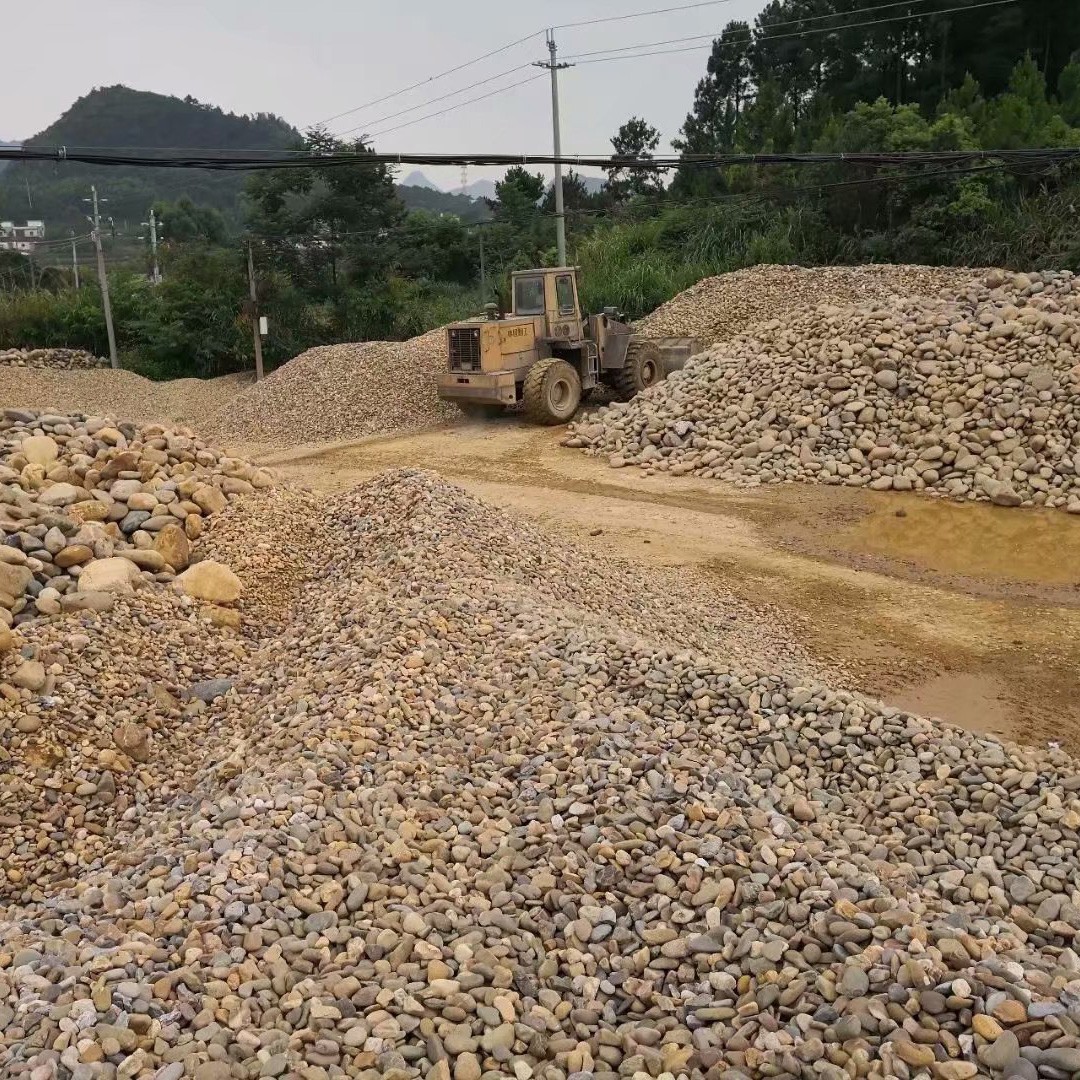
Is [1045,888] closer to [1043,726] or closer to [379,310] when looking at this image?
[1043,726]

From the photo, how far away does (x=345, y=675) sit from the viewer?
5.80m

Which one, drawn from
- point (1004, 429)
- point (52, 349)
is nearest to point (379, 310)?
point (52, 349)

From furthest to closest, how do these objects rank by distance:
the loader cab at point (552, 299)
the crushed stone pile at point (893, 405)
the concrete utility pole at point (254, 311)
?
the concrete utility pole at point (254, 311) < the loader cab at point (552, 299) < the crushed stone pile at point (893, 405)

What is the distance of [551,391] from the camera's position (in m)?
15.8

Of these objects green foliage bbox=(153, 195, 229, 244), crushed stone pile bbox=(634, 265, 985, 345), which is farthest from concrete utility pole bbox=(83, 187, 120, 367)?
green foliage bbox=(153, 195, 229, 244)

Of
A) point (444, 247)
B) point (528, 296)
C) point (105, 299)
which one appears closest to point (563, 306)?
point (528, 296)

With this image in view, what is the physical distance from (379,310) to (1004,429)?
1744 centimetres

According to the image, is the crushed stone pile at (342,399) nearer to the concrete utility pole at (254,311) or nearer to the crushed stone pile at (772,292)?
the concrete utility pole at (254,311)

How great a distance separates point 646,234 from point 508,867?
89.8 feet

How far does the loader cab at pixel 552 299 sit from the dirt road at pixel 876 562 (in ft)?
8.74

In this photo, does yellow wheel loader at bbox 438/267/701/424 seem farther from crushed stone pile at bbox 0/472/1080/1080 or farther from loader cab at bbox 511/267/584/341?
crushed stone pile at bbox 0/472/1080/1080

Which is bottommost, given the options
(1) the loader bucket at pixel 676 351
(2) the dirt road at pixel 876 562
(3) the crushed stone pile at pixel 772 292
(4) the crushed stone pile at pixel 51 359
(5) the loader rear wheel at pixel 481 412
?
(2) the dirt road at pixel 876 562

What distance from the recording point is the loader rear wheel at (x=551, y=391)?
615 inches

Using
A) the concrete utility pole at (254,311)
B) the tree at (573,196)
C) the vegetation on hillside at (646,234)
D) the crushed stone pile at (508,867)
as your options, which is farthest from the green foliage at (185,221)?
the crushed stone pile at (508,867)
